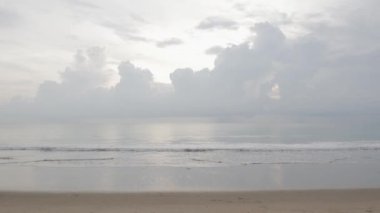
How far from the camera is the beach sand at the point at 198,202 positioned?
38.3 feet

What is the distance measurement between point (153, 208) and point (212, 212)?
1.90 meters

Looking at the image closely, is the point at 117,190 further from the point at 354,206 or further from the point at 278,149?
the point at 278,149

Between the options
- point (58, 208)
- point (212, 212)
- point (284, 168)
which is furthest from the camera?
point (284, 168)

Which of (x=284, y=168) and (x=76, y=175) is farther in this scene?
(x=284, y=168)

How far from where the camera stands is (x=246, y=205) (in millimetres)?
12305

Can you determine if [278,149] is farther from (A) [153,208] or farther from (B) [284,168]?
(A) [153,208]

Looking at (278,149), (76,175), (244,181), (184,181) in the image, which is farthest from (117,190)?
(278,149)

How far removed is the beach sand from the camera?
11.7 m

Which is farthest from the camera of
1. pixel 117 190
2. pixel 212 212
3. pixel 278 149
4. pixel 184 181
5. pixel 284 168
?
pixel 278 149

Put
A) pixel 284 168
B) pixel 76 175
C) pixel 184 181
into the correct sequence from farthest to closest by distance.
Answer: pixel 284 168 → pixel 76 175 → pixel 184 181

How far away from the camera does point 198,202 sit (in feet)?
43.4

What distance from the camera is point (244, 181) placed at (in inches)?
691

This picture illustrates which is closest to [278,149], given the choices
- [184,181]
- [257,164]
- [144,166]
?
[257,164]

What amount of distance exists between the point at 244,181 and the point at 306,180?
2925 millimetres
